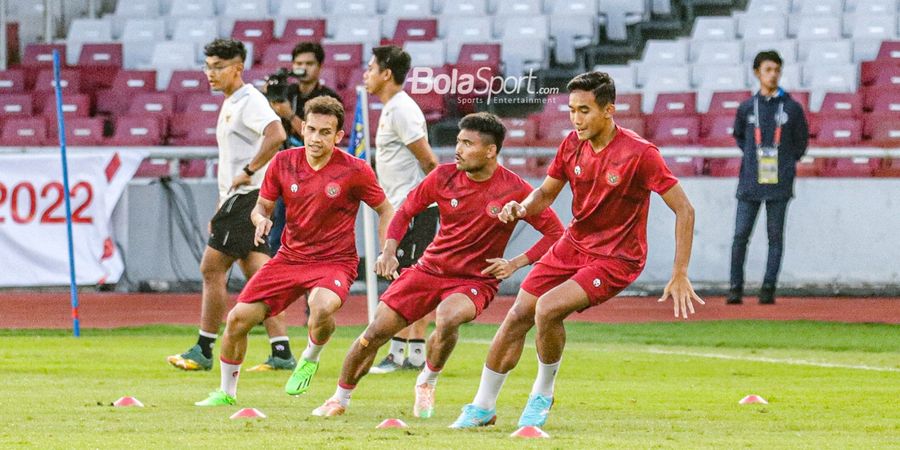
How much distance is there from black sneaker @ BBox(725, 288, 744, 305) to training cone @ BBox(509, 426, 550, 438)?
340 inches

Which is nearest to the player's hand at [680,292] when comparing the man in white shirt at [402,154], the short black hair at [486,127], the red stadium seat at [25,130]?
the short black hair at [486,127]

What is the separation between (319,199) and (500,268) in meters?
1.30

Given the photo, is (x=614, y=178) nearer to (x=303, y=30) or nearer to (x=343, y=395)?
(x=343, y=395)

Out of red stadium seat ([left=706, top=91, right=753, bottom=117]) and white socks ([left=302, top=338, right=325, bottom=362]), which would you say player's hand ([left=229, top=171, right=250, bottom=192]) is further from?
red stadium seat ([left=706, top=91, right=753, bottom=117])

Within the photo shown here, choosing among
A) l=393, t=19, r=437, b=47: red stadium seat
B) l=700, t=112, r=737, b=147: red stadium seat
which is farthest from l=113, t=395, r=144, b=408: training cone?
l=393, t=19, r=437, b=47: red stadium seat

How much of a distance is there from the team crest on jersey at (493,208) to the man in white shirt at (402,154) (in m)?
2.49

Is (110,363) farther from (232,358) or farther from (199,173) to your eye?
(199,173)

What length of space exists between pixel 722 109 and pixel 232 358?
11712 mm

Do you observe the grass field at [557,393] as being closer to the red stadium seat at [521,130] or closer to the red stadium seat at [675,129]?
the red stadium seat at [521,130]

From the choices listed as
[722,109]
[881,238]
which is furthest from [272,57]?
[881,238]

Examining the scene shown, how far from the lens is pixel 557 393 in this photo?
31.1 ft

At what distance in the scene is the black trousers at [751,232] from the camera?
1552 centimetres

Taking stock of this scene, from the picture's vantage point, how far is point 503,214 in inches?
306

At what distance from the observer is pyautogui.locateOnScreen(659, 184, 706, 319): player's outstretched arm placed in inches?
288
